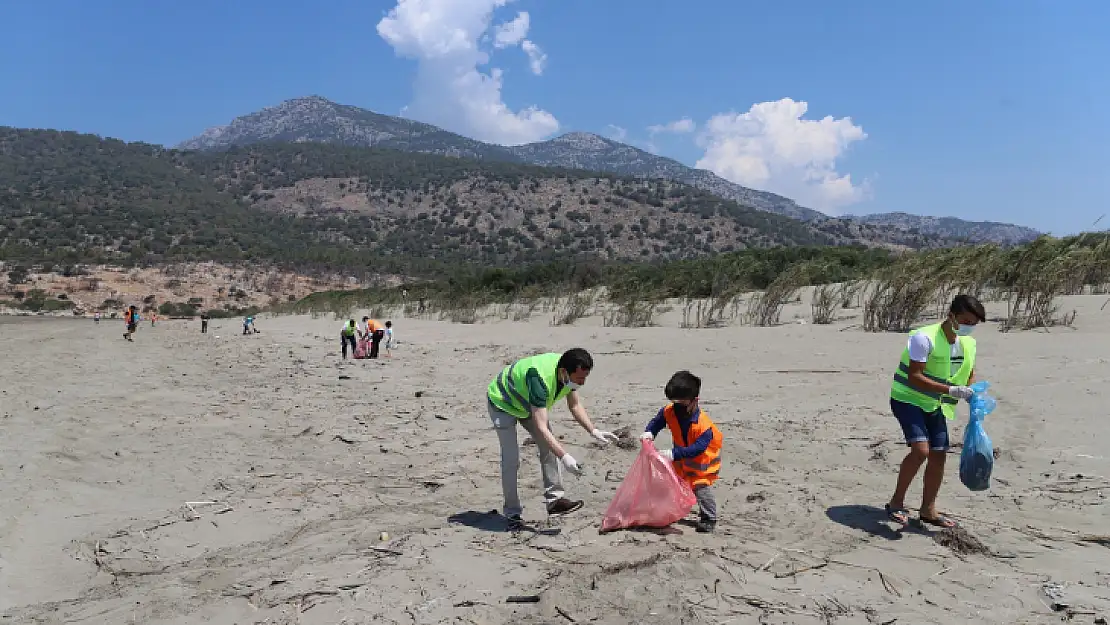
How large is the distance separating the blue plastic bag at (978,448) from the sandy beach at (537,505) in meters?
0.42

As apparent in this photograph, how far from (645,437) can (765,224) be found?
73647 millimetres

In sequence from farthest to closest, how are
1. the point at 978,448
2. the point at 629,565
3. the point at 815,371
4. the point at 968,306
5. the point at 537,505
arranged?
the point at 815,371, the point at 537,505, the point at 978,448, the point at 968,306, the point at 629,565

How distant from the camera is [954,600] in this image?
3.81 metres

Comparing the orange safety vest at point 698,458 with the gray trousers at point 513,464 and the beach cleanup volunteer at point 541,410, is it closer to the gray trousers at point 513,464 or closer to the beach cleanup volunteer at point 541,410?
the beach cleanup volunteer at point 541,410

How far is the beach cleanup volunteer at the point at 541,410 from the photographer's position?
15.1 ft

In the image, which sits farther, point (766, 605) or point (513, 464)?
point (513, 464)

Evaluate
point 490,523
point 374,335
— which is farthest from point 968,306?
point 374,335

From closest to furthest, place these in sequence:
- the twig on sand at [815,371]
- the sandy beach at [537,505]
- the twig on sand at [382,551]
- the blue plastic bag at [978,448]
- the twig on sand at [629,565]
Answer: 1. the sandy beach at [537,505]
2. the twig on sand at [629,565]
3. the twig on sand at [382,551]
4. the blue plastic bag at [978,448]
5. the twig on sand at [815,371]

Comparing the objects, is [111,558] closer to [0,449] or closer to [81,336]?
[0,449]

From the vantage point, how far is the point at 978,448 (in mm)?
4562

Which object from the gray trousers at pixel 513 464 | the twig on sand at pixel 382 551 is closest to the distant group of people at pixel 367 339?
the gray trousers at pixel 513 464

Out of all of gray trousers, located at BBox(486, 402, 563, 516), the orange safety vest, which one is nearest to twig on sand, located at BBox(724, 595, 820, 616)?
the orange safety vest

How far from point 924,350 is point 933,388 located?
0.24m

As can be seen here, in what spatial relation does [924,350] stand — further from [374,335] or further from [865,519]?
[374,335]
